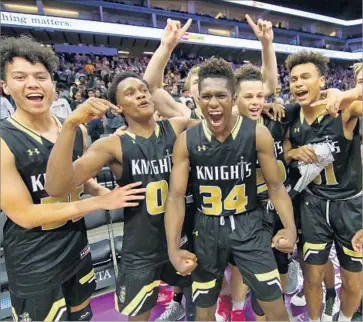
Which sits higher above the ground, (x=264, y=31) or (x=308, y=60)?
(x=264, y=31)

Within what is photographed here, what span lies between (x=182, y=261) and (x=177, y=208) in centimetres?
28

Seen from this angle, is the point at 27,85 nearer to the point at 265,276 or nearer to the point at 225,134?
the point at 225,134

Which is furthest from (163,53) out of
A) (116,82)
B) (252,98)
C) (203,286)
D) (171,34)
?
(203,286)

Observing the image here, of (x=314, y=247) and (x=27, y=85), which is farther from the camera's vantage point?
(x=314, y=247)

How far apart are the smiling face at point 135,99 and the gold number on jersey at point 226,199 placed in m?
0.53

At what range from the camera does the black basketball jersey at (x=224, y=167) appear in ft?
5.95

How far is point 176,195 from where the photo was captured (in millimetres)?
1814

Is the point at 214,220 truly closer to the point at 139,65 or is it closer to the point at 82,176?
the point at 82,176

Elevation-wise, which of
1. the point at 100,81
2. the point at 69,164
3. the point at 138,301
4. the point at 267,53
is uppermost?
the point at 100,81

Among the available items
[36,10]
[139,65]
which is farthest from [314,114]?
[36,10]

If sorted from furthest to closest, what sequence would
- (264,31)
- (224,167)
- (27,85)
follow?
(264,31)
(224,167)
(27,85)

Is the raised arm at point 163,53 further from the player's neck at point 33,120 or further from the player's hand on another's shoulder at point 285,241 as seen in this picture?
the player's hand on another's shoulder at point 285,241

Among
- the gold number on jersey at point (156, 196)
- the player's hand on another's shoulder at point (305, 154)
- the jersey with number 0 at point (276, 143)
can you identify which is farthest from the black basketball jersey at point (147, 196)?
the player's hand on another's shoulder at point (305, 154)

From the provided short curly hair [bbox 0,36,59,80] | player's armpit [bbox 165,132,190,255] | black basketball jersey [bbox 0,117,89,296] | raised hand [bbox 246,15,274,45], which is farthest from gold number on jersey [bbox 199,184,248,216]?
raised hand [bbox 246,15,274,45]
